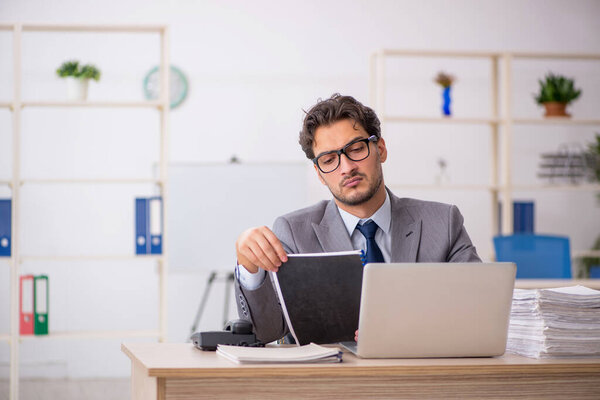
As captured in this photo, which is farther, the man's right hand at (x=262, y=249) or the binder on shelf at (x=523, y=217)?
the binder on shelf at (x=523, y=217)

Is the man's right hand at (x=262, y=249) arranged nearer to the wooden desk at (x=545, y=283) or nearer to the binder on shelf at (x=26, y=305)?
the wooden desk at (x=545, y=283)

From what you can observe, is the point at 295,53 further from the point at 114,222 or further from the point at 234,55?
the point at 114,222

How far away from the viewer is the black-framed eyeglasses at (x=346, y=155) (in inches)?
81.8

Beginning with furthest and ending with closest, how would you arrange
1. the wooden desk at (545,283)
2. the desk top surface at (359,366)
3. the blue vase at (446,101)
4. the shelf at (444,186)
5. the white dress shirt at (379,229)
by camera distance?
1. the blue vase at (446,101)
2. the shelf at (444,186)
3. the wooden desk at (545,283)
4. the white dress shirt at (379,229)
5. the desk top surface at (359,366)

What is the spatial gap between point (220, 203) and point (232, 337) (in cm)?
314

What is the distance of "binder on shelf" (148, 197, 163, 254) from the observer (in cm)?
412

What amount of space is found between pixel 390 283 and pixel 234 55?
421 centimetres

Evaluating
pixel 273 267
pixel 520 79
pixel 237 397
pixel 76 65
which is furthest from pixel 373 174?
pixel 520 79

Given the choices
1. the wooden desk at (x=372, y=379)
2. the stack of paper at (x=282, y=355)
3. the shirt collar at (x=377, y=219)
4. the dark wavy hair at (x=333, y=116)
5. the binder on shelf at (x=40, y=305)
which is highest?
the dark wavy hair at (x=333, y=116)

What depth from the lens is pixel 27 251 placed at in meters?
5.15

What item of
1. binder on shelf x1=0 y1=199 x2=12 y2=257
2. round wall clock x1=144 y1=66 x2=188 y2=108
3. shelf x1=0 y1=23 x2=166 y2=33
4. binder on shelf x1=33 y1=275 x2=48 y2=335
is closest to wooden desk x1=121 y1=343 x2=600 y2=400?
binder on shelf x1=33 y1=275 x2=48 y2=335

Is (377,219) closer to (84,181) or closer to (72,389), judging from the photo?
(84,181)

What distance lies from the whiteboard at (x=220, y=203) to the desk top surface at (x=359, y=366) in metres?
3.15

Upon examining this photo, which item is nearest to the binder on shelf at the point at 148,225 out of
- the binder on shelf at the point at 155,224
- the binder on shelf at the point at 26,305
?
the binder on shelf at the point at 155,224
